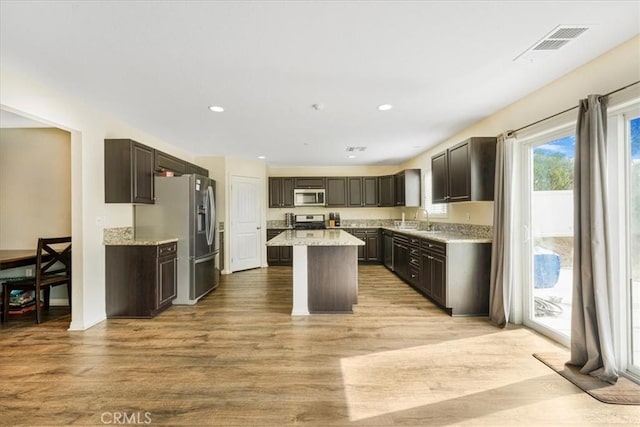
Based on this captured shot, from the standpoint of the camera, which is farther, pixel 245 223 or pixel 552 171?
pixel 245 223

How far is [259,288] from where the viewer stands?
15.7ft

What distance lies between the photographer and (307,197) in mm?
7102

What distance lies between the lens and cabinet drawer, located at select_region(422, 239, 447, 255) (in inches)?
139

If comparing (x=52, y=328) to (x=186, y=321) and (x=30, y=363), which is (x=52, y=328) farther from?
(x=186, y=321)

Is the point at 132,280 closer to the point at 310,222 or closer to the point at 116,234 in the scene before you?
the point at 116,234

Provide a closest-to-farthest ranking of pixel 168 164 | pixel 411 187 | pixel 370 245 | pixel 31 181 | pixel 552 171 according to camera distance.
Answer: pixel 552 171 < pixel 31 181 < pixel 168 164 < pixel 411 187 < pixel 370 245

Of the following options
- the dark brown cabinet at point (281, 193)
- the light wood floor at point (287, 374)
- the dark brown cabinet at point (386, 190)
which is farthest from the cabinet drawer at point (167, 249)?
the dark brown cabinet at point (386, 190)

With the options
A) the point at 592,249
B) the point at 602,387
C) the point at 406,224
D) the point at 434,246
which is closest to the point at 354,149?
the point at 406,224

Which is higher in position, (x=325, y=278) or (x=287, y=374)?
(x=325, y=278)

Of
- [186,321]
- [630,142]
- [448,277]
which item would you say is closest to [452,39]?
[630,142]

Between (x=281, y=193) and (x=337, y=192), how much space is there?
4.63 feet

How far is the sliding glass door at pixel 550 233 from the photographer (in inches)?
109
